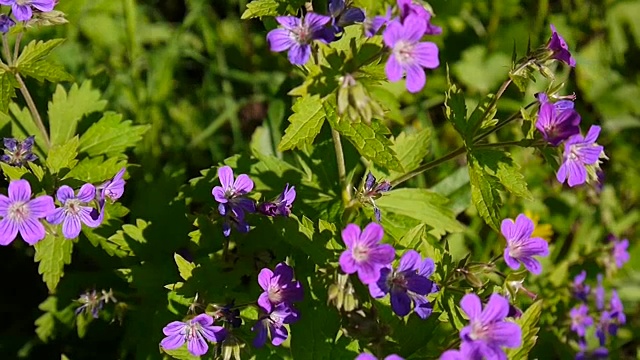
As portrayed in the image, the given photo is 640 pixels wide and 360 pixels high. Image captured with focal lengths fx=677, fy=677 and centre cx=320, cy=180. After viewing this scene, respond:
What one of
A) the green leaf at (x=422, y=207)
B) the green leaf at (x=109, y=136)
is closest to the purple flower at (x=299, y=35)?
the green leaf at (x=422, y=207)

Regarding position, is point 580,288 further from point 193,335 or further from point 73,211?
point 73,211

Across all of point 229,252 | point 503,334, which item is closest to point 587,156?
point 503,334

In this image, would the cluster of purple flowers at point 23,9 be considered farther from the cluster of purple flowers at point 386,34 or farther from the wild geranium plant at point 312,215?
the cluster of purple flowers at point 386,34

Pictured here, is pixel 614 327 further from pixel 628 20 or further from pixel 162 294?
pixel 628 20

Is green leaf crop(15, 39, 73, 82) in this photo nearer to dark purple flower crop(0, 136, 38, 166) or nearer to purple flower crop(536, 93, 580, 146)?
dark purple flower crop(0, 136, 38, 166)

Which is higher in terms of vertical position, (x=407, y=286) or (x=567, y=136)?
(x=567, y=136)

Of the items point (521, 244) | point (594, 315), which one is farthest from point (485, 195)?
point (594, 315)
